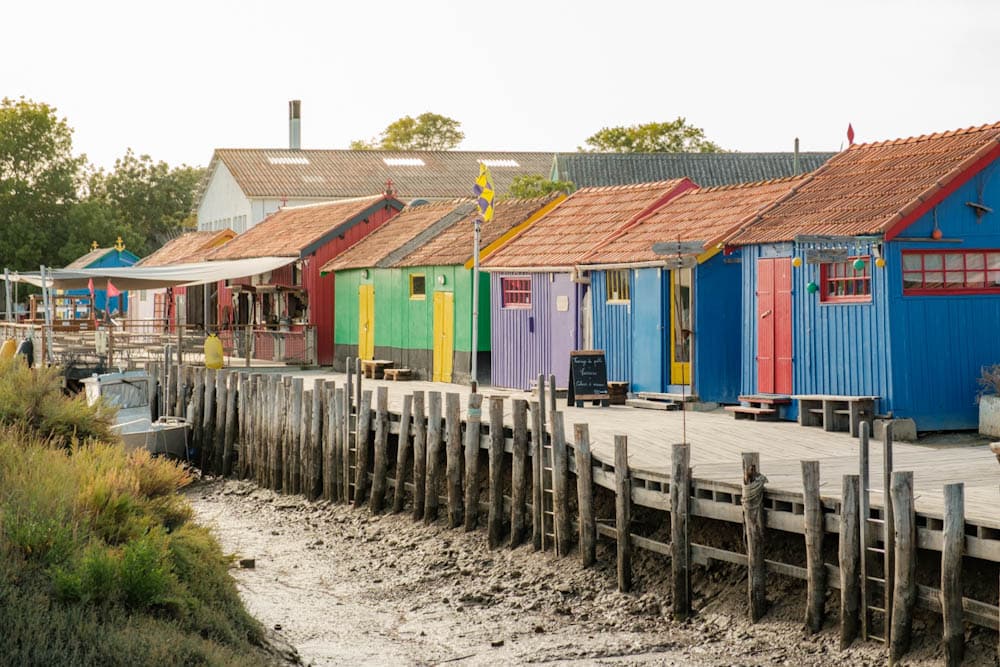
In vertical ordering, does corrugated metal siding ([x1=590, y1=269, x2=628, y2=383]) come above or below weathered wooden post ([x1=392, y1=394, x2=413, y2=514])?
above

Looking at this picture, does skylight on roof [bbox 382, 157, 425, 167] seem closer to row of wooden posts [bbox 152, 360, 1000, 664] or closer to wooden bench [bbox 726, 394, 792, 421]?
row of wooden posts [bbox 152, 360, 1000, 664]

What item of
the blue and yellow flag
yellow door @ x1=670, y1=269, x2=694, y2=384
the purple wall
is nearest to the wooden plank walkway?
yellow door @ x1=670, y1=269, x2=694, y2=384

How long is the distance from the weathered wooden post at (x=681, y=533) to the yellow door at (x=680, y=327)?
833 centimetres

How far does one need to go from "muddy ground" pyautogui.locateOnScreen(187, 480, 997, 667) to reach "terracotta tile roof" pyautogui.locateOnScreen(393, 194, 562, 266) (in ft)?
33.6

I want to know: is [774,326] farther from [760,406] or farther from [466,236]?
[466,236]

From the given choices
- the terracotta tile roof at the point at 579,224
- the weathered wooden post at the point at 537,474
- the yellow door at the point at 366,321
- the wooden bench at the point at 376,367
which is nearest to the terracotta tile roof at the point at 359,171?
the yellow door at the point at 366,321

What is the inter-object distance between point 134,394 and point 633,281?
10869 millimetres

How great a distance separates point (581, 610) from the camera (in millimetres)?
15164

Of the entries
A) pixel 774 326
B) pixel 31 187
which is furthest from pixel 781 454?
pixel 31 187

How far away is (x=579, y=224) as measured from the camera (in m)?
27.7

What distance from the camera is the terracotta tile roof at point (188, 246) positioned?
4959cm

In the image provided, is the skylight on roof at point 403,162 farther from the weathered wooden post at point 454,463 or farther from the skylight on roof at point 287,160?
the weathered wooden post at point 454,463

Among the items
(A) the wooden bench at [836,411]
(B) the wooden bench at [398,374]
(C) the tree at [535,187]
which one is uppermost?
(C) the tree at [535,187]

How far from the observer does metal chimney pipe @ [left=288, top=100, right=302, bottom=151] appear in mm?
74812
